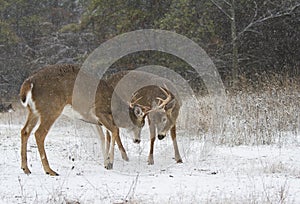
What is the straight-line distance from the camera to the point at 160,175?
23.1 feet

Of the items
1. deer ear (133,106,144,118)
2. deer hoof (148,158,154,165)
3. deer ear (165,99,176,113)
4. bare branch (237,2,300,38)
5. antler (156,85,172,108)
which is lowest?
deer hoof (148,158,154,165)

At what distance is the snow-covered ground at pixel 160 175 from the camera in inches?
216

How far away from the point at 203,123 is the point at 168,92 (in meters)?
2.03

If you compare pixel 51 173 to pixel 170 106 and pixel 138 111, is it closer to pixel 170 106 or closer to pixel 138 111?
pixel 138 111

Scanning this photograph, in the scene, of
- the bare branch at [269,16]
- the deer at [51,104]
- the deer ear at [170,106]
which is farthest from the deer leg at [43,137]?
the bare branch at [269,16]

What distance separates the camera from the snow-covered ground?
18.0ft

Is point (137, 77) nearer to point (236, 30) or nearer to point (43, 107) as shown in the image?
point (43, 107)

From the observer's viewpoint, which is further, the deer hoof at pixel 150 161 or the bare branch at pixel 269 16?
the bare branch at pixel 269 16

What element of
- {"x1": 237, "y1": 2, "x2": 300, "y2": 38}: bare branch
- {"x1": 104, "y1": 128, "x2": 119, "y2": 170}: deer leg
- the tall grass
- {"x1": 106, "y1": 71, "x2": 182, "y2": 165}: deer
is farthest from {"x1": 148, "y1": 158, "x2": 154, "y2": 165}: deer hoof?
{"x1": 237, "y1": 2, "x2": 300, "y2": 38}: bare branch

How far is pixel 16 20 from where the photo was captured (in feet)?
93.1

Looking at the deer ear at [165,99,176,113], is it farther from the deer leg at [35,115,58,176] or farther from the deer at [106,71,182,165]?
the deer leg at [35,115,58,176]

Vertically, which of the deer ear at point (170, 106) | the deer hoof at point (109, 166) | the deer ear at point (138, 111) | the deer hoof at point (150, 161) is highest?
the deer ear at point (170, 106)

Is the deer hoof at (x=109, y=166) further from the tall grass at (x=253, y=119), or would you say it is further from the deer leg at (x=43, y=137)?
the tall grass at (x=253, y=119)

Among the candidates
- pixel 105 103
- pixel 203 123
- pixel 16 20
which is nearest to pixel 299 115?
pixel 203 123
